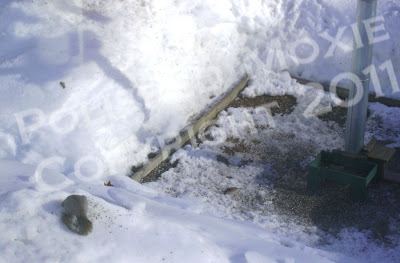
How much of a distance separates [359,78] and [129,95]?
2677 mm

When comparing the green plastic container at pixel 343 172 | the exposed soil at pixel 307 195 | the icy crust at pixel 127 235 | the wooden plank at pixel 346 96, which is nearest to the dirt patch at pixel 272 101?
the wooden plank at pixel 346 96

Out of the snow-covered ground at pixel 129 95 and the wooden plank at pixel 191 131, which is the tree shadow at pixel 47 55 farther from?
the wooden plank at pixel 191 131

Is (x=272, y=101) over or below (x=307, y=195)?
over

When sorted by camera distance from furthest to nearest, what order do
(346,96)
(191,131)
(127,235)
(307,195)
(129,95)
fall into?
(346,96), (191,131), (129,95), (307,195), (127,235)

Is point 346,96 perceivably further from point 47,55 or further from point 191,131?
point 47,55

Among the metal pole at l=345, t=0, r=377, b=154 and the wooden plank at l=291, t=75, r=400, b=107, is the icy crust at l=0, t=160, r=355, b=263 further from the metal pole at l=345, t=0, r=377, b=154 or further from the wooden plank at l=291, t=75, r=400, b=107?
the wooden plank at l=291, t=75, r=400, b=107

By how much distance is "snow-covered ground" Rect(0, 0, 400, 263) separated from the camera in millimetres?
3779

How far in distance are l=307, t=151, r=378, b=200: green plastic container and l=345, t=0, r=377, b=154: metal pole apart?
0.16 m

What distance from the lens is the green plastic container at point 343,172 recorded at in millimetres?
5000

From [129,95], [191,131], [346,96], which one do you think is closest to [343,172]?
[191,131]

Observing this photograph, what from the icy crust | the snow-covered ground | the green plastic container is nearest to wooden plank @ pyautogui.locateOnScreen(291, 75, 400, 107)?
the snow-covered ground

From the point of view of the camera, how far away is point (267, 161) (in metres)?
5.82

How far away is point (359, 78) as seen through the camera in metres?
5.01

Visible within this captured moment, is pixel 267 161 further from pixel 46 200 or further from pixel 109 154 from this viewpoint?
pixel 46 200
